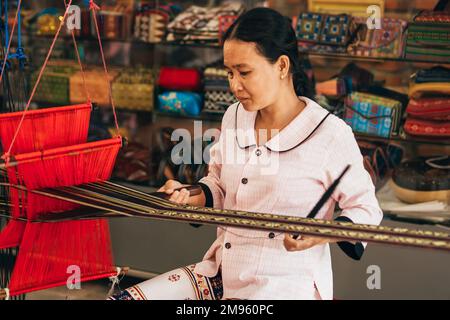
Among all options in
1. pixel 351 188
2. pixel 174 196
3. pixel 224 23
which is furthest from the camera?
pixel 224 23

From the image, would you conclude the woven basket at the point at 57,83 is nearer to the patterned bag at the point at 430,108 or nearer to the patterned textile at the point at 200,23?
the patterned textile at the point at 200,23

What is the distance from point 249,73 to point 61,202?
0.64 m

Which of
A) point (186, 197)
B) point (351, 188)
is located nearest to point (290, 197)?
point (351, 188)

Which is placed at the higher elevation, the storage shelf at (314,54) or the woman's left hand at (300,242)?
the storage shelf at (314,54)

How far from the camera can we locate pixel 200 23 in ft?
13.1

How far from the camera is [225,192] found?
7.45 feet

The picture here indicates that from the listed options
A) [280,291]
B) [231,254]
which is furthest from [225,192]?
[280,291]

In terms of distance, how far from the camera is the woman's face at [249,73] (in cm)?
203

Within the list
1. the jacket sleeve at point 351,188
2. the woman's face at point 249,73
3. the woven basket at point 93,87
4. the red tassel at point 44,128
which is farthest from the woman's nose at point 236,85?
the woven basket at point 93,87

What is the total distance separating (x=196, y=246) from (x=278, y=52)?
195cm

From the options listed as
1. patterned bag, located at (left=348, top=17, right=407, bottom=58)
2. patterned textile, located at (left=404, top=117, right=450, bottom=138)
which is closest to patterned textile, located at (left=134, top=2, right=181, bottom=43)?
patterned bag, located at (left=348, top=17, right=407, bottom=58)

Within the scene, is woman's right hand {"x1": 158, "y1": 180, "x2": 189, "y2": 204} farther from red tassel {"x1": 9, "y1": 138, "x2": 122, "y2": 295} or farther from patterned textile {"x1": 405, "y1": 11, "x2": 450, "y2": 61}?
patterned textile {"x1": 405, "y1": 11, "x2": 450, "y2": 61}

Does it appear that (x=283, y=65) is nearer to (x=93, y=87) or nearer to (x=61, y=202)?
(x=61, y=202)

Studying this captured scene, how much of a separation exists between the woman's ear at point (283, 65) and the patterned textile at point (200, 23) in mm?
1902
